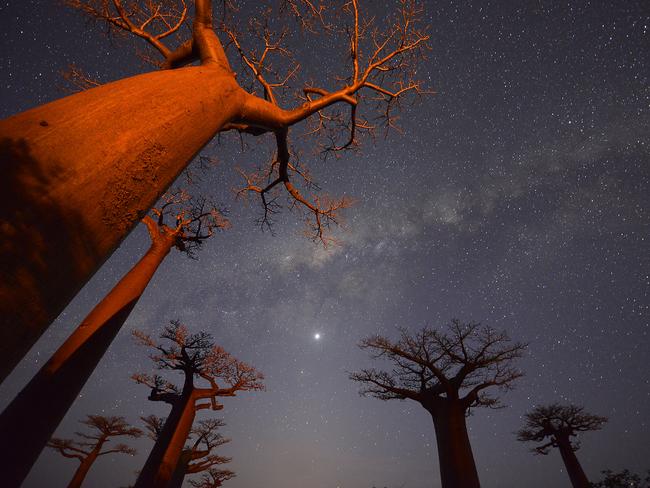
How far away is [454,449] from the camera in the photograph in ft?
28.0

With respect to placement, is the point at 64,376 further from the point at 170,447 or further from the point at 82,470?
the point at 82,470

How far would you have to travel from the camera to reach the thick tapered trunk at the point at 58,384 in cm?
380

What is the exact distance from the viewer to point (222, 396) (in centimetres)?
1035

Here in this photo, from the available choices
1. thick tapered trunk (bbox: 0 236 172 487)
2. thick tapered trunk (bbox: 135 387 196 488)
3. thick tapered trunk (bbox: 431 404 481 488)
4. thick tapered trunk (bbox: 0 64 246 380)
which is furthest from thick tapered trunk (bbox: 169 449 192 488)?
thick tapered trunk (bbox: 0 64 246 380)

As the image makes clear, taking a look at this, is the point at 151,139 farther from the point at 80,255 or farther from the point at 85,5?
the point at 85,5

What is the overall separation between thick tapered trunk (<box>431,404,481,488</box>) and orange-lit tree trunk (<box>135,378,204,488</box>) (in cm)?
742

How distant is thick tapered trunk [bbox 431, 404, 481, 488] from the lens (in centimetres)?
810

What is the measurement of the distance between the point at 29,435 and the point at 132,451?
20.7m

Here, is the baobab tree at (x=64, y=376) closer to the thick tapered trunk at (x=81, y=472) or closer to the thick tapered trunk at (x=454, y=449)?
the thick tapered trunk at (x=454, y=449)

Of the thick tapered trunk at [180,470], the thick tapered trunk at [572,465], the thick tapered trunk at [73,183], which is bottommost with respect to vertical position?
the thick tapered trunk at [73,183]

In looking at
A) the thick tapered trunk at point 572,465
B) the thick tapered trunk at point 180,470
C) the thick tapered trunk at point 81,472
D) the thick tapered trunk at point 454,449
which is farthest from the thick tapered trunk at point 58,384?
the thick tapered trunk at point 572,465

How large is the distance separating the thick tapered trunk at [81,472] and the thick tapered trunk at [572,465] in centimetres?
2208

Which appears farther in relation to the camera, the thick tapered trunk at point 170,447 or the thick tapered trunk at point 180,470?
the thick tapered trunk at point 180,470

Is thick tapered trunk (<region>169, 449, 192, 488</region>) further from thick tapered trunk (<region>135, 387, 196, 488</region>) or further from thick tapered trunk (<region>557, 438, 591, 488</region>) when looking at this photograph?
thick tapered trunk (<region>557, 438, 591, 488</region>)
